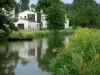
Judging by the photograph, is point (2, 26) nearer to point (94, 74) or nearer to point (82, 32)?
point (82, 32)

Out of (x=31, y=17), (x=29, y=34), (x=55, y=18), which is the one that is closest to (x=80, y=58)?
(x=29, y=34)

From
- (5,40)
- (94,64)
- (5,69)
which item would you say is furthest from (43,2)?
(94,64)

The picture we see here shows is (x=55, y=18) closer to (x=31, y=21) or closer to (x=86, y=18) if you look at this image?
(x=31, y=21)

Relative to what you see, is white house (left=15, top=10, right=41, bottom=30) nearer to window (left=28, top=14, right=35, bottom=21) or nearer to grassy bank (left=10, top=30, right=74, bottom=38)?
window (left=28, top=14, right=35, bottom=21)

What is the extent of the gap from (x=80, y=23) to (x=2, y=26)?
154 feet

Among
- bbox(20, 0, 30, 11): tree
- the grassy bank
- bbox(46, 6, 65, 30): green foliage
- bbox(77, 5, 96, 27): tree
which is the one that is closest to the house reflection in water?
the grassy bank

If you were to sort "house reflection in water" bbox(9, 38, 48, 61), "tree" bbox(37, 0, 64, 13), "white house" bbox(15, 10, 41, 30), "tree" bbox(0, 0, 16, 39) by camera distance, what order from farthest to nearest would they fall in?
"tree" bbox(37, 0, 64, 13) < "white house" bbox(15, 10, 41, 30) < "tree" bbox(0, 0, 16, 39) < "house reflection in water" bbox(9, 38, 48, 61)

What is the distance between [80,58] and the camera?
9555 millimetres

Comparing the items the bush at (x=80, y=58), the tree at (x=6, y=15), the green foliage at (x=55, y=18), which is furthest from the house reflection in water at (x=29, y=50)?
the green foliage at (x=55, y=18)

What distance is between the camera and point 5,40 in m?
39.4

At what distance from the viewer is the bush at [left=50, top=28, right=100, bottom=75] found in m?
9.39

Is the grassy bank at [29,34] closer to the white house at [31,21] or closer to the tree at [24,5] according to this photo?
the white house at [31,21]

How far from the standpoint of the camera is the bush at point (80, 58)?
939 cm

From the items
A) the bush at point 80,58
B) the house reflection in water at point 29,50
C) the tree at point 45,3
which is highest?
the tree at point 45,3
